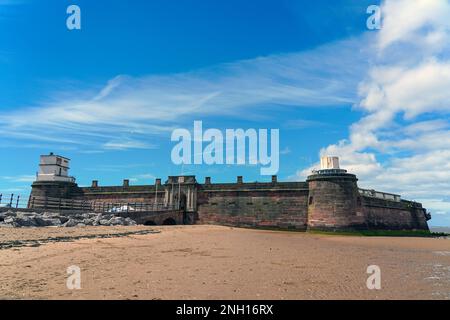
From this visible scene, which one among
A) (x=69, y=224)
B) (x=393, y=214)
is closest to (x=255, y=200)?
(x=393, y=214)

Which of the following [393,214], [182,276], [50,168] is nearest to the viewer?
[182,276]

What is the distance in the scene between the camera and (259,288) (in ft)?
20.9

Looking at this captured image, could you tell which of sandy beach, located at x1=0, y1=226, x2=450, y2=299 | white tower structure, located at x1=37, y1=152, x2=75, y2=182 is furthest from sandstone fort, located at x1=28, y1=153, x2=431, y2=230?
sandy beach, located at x1=0, y1=226, x2=450, y2=299

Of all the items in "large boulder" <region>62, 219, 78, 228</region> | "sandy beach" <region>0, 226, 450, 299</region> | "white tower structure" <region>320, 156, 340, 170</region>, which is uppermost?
"white tower structure" <region>320, 156, 340, 170</region>

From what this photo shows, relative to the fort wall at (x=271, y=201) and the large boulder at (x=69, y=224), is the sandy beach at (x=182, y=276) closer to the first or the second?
the large boulder at (x=69, y=224)

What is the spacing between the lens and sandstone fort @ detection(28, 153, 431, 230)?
33281mm

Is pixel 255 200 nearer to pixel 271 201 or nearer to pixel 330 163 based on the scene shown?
pixel 271 201

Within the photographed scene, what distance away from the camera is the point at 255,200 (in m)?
38.1

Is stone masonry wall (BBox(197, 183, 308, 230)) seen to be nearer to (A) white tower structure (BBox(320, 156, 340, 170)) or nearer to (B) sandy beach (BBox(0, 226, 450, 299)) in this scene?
(A) white tower structure (BBox(320, 156, 340, 170))

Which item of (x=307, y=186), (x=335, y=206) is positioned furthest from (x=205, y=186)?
(x=335, y=206)

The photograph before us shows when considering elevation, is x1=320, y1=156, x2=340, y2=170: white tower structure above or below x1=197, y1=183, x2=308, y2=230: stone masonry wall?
above
